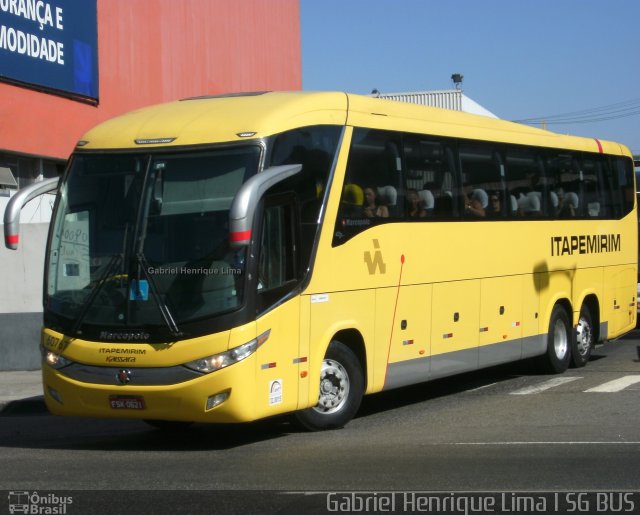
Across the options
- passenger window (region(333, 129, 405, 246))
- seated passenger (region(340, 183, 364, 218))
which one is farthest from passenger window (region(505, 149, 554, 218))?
seated passenger (region(340, 183, 364, 218))

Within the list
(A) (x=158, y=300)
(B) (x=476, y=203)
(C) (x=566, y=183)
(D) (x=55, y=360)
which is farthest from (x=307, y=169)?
(C) (x=566, y=183)

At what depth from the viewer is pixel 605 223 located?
18031 millimetres

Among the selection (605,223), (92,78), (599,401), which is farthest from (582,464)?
(92,78)

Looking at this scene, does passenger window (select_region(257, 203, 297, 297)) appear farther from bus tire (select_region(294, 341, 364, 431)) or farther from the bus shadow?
the bus shadow

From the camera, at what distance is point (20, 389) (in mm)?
15859

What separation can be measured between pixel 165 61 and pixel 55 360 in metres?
15.0

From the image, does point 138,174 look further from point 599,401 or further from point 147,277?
point 599,401

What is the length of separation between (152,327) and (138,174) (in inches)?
59.5

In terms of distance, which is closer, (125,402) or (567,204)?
(125,402)

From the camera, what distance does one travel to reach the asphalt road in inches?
335

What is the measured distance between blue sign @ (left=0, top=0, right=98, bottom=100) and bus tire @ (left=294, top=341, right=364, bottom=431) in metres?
10.0

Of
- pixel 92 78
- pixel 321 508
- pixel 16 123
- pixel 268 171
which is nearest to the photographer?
pixel 321 508

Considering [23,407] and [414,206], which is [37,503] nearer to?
[414,206]

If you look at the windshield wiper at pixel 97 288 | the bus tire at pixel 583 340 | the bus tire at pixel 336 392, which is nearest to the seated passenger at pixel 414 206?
the bus tire at pixel 336 392
